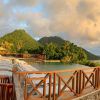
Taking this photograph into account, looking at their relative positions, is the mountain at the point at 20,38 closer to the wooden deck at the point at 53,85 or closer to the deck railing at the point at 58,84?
the deck railing at the point at 58,84

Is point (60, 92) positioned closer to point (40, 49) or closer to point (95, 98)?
point (95, 98)

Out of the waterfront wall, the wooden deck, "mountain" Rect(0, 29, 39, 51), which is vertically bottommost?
the waterfront wall

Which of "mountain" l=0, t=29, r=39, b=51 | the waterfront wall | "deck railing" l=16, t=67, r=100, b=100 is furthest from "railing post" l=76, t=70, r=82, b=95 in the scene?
"mountain" l=0, t=29, r=39, b=51

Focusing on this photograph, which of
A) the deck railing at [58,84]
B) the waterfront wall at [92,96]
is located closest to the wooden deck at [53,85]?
the deck railing at [58,84]

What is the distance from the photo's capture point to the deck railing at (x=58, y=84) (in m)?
7.76

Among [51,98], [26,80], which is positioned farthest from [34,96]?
[26,80]

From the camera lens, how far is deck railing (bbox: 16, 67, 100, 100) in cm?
776

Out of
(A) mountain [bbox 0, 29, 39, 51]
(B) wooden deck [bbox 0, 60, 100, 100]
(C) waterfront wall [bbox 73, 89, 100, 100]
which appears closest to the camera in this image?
(B) wooden deck [bbox 0, 60, 100, 100]

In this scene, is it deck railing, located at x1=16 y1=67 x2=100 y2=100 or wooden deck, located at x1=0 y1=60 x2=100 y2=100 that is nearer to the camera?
wooden deck, located at x1=0 y1=60 x2=100 y2=100

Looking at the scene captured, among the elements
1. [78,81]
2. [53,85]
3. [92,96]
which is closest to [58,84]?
[53,85]

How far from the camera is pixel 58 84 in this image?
8445 millimetres

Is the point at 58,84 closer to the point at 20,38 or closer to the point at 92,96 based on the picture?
the point at 92,96

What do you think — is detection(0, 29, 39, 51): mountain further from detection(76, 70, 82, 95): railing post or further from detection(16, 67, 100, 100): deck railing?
detection(76, 70, 82, 95): railing post

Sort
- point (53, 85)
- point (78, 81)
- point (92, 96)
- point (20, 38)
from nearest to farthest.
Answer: point (53, 85), point (78, 81), point (92, 96), point (20, 38)
